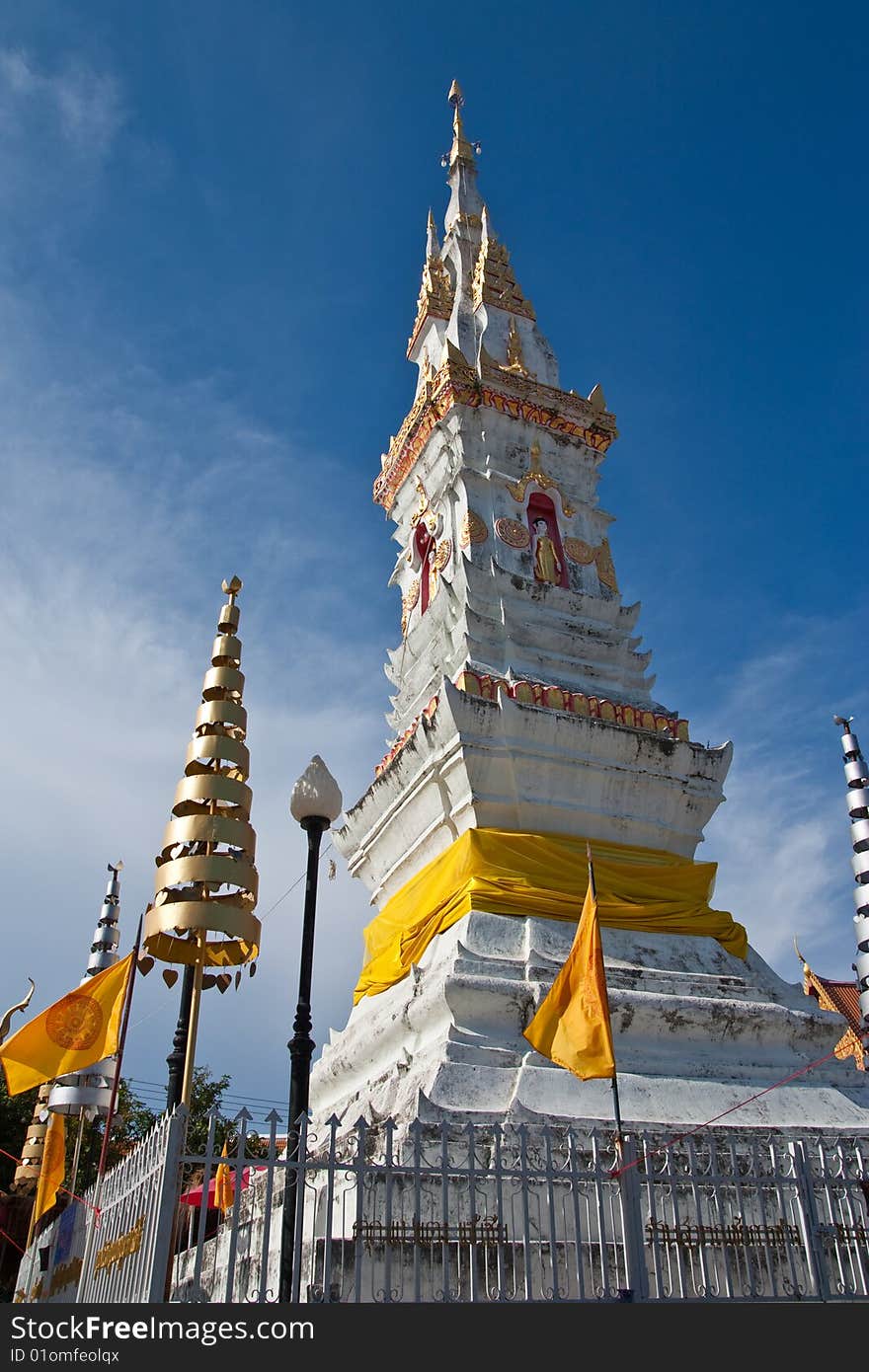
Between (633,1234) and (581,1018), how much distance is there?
168 cm

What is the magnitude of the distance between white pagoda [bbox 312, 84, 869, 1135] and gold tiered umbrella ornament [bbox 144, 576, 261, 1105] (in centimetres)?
239

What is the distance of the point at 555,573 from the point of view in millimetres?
18281

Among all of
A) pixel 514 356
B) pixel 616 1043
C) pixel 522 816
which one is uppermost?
pixel 514 356

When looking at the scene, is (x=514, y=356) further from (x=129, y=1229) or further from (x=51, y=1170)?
(x=129, y=1229)

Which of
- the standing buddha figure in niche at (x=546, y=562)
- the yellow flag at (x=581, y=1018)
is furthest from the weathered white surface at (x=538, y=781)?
the yellow flag at (x=581, y=1018)

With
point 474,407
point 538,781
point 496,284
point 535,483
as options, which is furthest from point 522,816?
point 496,284

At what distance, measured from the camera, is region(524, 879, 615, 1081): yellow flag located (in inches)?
315

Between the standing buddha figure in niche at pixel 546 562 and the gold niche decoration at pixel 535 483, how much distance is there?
0.77 meters

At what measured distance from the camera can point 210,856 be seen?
33.8 ft

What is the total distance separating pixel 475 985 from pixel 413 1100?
1.69 meters

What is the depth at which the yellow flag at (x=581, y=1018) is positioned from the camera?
8.00 metres

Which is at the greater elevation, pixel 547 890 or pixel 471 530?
pixel 471 530

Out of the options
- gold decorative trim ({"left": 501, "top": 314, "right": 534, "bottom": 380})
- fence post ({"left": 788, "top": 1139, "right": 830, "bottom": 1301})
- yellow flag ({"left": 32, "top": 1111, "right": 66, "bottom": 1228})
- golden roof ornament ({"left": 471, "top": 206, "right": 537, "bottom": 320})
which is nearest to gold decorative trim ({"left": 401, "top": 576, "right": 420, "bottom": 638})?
gold decorative trim ({"left": 501, "top": 314, "right": 534, "bottom": 380})
